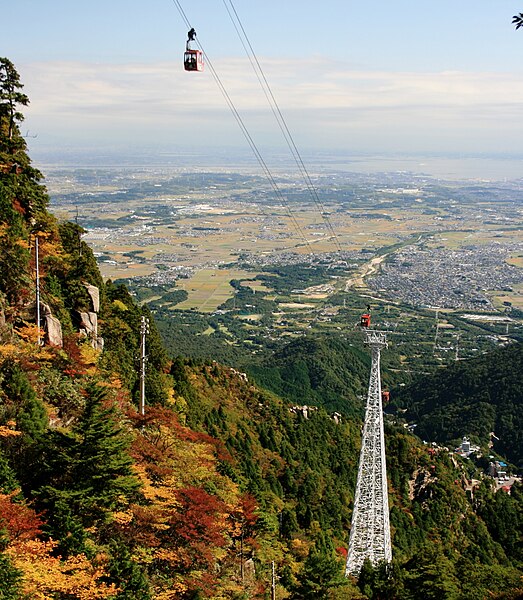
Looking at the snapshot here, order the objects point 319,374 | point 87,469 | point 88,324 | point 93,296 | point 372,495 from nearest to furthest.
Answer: point 87,469
point 372,495
point 88,324
point 93,296
point 319,374

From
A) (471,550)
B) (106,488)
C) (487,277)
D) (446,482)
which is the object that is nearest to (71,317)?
(106,488)

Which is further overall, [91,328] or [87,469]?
[91,328]

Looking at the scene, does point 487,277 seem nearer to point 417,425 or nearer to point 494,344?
point 494,344

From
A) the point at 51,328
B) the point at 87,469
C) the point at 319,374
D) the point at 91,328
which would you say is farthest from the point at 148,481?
the point at 319,374

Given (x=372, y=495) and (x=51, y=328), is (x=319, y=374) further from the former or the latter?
(x=51, y=328)

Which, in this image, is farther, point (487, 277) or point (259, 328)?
point (487, 277)

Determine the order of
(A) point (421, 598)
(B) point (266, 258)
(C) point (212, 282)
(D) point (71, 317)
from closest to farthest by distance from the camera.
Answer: (A) point (421, 598) < (D) point (71, 317) < (C) point (212, 282) < (B) point (266, 258)

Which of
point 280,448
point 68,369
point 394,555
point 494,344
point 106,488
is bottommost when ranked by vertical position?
point 494,344
